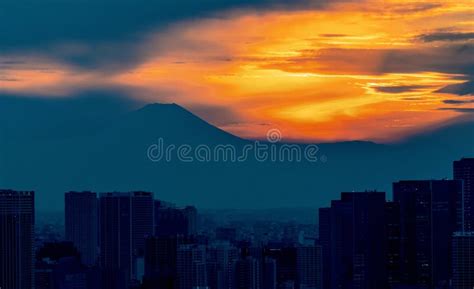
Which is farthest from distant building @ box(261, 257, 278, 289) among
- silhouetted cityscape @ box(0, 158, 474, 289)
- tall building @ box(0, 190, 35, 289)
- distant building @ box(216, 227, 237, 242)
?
tall building @ box(0, 190, 35, 289)

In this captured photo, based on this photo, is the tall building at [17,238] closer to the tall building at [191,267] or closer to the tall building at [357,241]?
the tall building at [191,267]

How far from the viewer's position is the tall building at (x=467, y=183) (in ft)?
50.4

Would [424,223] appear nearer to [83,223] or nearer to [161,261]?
[161,261]

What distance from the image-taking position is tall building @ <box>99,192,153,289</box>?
15.1m

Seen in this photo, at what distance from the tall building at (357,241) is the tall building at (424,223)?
0.29 m

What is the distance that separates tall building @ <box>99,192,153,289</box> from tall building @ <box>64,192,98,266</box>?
11 centimetres

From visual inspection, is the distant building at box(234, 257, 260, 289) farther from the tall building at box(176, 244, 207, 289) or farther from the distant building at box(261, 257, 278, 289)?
the tall building at box(176, 244, 207, 289)

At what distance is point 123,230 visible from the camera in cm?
1602

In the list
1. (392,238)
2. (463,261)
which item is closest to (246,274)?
(392,238)

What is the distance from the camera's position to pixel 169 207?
51.9 feet

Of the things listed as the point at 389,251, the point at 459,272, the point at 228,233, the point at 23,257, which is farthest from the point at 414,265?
the point at 23,257

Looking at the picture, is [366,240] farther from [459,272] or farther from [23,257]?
[23,257]

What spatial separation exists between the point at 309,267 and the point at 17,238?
358 cm

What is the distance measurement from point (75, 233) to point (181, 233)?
1.39 m
